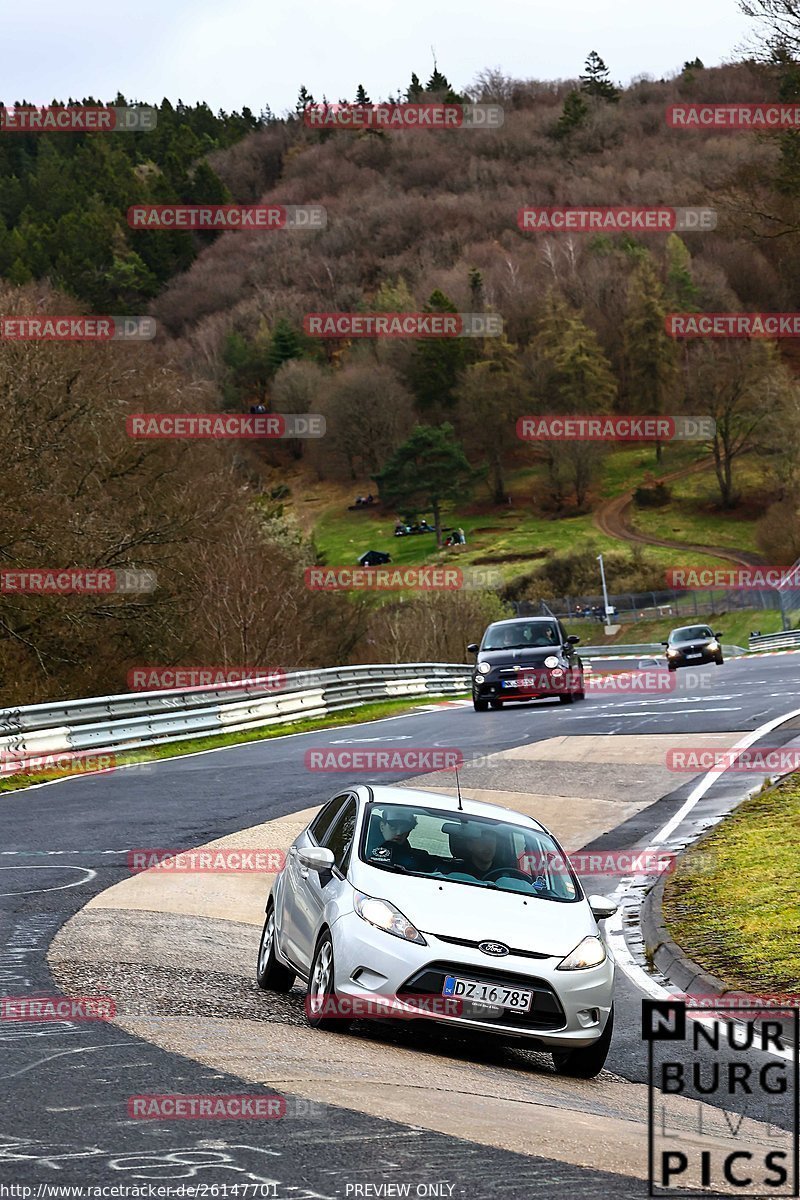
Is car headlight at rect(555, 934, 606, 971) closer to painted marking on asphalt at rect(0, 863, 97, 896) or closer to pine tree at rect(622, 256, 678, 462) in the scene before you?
painted marking on asphalt at rect(0, 863, 97, 896)

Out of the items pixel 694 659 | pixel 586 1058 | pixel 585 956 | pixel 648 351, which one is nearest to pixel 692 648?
pixel 694 659

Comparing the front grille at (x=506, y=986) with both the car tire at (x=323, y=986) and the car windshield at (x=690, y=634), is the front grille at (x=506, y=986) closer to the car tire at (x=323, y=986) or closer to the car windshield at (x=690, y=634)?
the car tire at (x=323, y=986)

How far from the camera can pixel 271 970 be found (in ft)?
32.2

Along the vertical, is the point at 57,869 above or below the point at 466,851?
below

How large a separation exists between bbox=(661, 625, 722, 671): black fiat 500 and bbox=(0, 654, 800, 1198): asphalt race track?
2608 centimetres

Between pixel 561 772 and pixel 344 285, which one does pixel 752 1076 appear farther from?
pixel 344 285

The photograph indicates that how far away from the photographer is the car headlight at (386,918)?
8.36 m

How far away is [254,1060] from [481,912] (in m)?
1.73

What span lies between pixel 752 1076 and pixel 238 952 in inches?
166

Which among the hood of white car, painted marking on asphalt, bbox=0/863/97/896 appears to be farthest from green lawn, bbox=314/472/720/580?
the hood of white car

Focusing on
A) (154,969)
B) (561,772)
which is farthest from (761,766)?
(154,969)

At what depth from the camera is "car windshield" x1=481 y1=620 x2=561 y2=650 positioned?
3306 centimetres

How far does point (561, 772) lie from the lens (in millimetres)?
21797

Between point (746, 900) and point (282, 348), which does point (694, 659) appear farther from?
point (282, 348)
